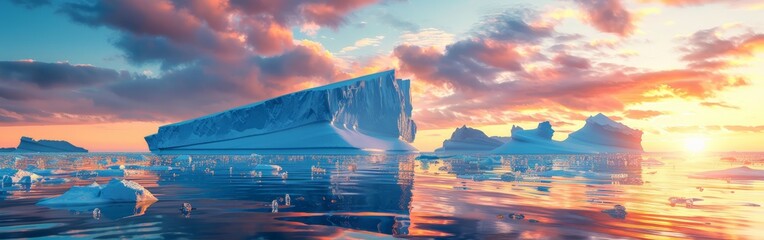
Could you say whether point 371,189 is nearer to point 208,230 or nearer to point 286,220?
point 286,220

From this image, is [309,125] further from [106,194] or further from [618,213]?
[618,213]

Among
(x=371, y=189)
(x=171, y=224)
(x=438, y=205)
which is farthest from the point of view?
(x=371, y=189)

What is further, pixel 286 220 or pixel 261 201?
pixel 261 201

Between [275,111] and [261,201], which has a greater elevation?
[275,111]

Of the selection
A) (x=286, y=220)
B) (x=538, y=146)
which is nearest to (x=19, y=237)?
(x=286, y=220)

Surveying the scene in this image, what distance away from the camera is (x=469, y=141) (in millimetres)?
108438

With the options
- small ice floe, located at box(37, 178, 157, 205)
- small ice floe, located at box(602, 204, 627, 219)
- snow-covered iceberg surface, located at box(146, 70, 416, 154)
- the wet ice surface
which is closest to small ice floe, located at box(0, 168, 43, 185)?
the wet ice surface

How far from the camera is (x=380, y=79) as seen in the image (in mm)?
67188

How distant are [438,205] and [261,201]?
3867mm

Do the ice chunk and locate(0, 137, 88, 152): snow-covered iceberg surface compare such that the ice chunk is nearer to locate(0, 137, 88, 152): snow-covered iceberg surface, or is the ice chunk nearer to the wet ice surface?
locate(0, 137, 88, 152): snow-covered iceberg surface

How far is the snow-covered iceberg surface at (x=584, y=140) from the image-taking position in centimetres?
7806

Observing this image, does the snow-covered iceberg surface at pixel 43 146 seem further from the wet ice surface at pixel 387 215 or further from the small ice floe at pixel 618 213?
the small ice floe at pixel 618 213

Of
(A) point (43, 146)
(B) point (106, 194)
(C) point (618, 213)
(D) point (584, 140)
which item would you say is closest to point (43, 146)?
(A) point (43, 146)

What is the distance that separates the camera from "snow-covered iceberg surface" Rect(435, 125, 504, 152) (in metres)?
106
